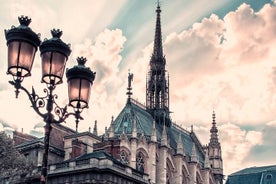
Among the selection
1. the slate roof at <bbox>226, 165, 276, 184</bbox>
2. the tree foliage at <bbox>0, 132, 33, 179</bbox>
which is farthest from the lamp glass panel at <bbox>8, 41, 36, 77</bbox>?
the slate roof at <bbox>226, 165, 276, 184</bbox>

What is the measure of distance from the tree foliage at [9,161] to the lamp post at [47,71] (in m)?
27.4

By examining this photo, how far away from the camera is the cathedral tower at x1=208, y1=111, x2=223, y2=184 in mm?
89500

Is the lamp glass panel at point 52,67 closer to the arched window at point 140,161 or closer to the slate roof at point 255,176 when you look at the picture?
the arched window at point 140,161

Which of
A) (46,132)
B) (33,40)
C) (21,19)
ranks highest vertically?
(21,19)

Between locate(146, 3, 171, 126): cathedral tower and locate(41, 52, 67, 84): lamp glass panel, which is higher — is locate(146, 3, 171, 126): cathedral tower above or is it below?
above

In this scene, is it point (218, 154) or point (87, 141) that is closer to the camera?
point (87, 141)

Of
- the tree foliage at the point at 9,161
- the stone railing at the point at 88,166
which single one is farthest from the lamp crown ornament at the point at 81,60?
the stone railing at the point at 88,166

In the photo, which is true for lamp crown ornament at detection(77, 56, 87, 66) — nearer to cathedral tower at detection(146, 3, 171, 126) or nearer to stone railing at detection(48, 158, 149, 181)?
stone railing at detection(48, 158, 149, 181)

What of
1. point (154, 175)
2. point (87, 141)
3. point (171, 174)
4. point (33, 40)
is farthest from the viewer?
point (171, 174)

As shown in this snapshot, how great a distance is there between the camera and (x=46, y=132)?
1225cm

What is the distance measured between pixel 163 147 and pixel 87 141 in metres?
12.3

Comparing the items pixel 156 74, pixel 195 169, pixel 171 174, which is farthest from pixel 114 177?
pixel 156 74

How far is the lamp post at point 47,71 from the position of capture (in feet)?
39.1

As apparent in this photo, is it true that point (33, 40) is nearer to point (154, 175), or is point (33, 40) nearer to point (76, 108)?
point (76, 108)
